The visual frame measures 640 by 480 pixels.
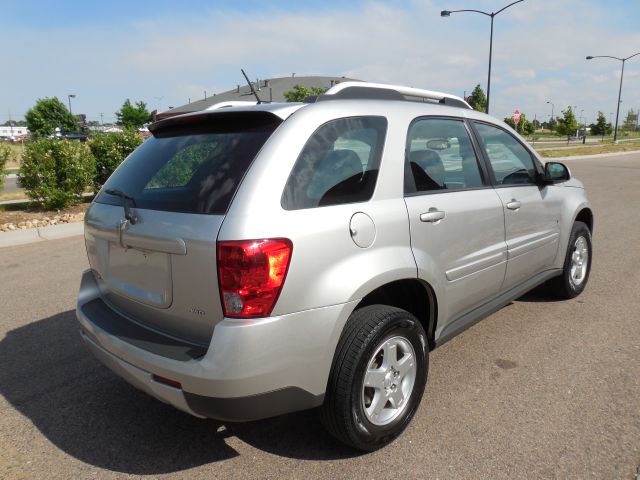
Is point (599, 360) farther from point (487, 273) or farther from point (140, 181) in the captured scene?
point (140, 181)

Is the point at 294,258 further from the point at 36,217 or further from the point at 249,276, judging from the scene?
the point at 36,217

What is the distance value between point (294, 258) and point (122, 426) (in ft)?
5.10

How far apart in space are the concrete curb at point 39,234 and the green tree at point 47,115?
5609 cm

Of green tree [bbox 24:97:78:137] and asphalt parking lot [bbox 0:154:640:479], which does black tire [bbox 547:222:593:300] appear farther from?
green tree [bbox 24:97:78:137]

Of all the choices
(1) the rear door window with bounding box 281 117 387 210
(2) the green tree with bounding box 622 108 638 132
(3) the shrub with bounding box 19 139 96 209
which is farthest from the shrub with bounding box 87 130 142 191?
(2) the green tree with bounding box 622 108 638 132

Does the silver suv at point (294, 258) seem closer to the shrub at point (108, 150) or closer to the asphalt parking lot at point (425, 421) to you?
the asphalt parking lot at point (425, 421)

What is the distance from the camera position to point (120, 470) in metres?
2.42

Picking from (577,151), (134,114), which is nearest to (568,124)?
(577,151)

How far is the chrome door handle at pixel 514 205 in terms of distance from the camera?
3.44 metres

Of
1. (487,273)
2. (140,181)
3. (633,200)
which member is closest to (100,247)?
(140,181)

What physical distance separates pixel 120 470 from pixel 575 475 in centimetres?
214

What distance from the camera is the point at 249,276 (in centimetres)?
202

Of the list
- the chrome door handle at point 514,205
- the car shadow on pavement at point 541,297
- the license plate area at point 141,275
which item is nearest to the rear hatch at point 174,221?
the license plate area at point 141,275

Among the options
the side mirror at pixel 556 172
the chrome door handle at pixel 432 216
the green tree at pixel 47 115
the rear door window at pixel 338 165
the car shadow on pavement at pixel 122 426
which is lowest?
the car shadow on pavement at pixel 122 426
